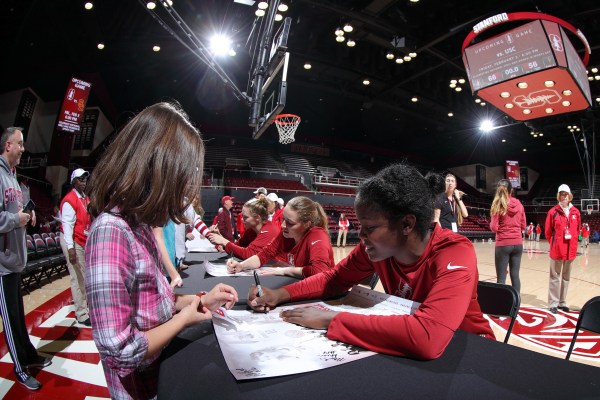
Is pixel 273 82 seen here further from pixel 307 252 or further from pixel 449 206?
pixel 307 252

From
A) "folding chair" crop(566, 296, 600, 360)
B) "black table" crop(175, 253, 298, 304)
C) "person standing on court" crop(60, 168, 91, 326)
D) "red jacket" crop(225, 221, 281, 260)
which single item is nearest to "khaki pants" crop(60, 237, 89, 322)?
"person standing on court" crop(60, 168, 91, 326)

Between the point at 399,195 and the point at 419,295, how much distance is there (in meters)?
0.37

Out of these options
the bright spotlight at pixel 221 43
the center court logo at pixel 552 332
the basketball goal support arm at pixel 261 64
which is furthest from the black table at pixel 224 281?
the bright spotlight at pixel 221 43

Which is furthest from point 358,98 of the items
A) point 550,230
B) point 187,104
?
point 550,230

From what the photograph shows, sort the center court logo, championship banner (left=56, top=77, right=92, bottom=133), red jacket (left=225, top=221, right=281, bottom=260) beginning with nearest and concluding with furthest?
1. red jacket (left=225, top=221, right=281, bottom=260)
2. the center court logo
3. championship banner (left=56, top=77, right=92, bottom=133)

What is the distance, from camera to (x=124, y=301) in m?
0.69

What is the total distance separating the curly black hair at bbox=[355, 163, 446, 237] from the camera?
1.12m

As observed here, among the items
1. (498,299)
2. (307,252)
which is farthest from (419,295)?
(307,252)

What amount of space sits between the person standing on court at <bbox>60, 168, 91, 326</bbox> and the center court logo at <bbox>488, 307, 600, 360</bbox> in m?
4.61

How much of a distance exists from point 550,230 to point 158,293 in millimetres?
5425

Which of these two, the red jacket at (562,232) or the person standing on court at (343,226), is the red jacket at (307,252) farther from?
the person standing on court at (343,226)

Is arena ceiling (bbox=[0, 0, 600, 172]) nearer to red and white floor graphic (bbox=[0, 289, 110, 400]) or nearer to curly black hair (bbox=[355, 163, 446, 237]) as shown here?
red and white floor graphic (bbox=[0, 289, 110, 400])

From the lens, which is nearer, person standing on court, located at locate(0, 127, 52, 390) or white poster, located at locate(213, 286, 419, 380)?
white poster, located at locate(213, 286, 419, 380)

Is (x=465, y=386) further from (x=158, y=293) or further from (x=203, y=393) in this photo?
(x=158, y=293)
